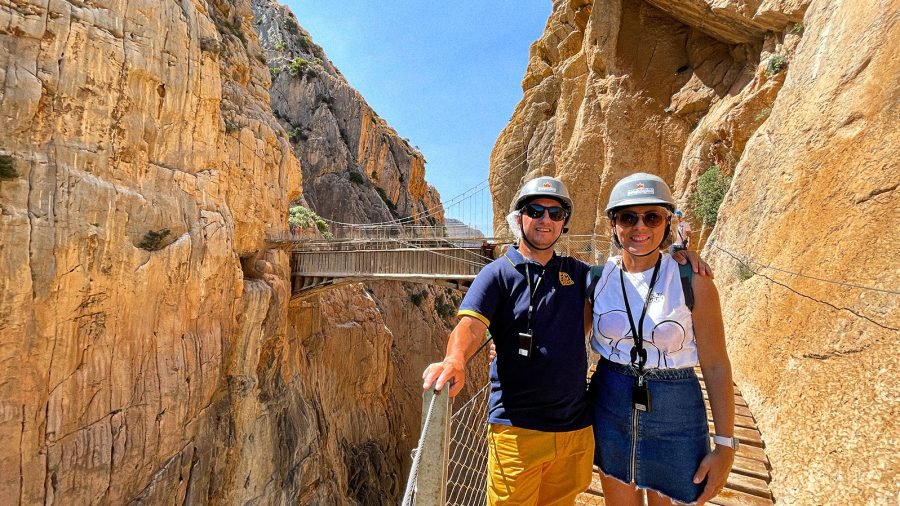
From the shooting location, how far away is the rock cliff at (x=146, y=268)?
21.1 ft

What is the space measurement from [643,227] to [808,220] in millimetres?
2935

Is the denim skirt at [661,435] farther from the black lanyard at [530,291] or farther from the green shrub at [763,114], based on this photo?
the green shrub at [763,114]

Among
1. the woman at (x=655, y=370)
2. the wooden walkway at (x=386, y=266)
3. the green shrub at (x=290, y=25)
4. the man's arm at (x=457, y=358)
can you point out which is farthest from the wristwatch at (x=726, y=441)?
the green shrub at (x=290, y=25)

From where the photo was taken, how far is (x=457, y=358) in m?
1.49

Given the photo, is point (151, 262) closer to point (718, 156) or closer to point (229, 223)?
point (229, 223)

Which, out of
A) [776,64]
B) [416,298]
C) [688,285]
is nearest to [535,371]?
[688,285]

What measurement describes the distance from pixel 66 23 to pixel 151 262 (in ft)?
14.8

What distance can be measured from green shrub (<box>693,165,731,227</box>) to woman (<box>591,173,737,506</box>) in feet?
24.9

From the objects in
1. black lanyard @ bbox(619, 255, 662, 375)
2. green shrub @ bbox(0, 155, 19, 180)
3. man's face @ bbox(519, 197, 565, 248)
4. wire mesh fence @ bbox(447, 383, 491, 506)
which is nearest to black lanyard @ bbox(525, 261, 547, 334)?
man's face @ bbox(519, 197, 565, 248)

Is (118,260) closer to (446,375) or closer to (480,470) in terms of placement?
(480,470)

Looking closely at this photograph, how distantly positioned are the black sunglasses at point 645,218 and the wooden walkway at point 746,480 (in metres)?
1.85

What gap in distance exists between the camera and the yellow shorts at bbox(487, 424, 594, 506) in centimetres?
165

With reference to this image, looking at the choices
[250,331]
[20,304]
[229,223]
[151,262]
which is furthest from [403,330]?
[20,304]

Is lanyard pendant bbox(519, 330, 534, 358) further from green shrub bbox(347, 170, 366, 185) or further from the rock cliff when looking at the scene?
green shrub bbox(347, 170, 366, 185)
